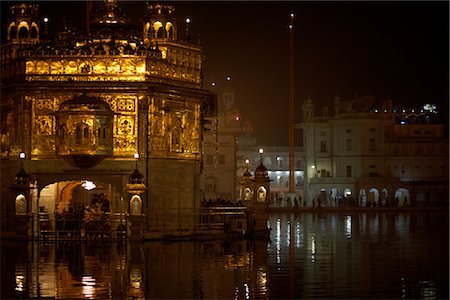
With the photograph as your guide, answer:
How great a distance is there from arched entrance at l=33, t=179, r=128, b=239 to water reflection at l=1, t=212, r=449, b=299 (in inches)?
42.7

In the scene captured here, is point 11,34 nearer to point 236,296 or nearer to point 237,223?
point 237,223

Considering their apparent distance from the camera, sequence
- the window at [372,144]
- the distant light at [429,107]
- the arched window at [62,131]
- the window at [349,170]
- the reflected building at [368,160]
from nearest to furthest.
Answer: the arched window at [62,131] → the reflected building at [368,160] → the window at [372,144] → the window at [349,170] → the distant light at [429,107]

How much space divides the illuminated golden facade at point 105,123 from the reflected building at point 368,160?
6066 cm

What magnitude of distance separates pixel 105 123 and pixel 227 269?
10704 millimetres

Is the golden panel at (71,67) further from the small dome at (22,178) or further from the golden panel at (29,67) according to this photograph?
the small dome at (22,178)

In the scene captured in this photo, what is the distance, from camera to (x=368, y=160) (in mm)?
96625

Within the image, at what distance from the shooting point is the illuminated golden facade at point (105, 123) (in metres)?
32.1

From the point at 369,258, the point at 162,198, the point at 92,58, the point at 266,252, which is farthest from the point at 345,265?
the point at 92,58

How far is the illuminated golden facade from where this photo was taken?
105 ft

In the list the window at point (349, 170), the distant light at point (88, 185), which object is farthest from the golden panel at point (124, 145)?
the window at point (349, 170)

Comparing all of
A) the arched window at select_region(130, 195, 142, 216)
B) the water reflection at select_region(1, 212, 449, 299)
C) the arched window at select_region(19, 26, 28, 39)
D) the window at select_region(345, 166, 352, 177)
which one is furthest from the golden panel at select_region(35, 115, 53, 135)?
the window at select_region(345, 166, 352, 177)

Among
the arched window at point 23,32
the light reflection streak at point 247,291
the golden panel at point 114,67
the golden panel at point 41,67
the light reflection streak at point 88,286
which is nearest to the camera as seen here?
the light reflection streak at point 247,291

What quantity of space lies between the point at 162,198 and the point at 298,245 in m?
4.79

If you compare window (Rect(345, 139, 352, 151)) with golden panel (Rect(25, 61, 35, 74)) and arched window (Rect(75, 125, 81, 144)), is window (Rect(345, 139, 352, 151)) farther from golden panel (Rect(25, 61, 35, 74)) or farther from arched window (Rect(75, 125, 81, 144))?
arched window (Rect(75, 125, 81, 144))
